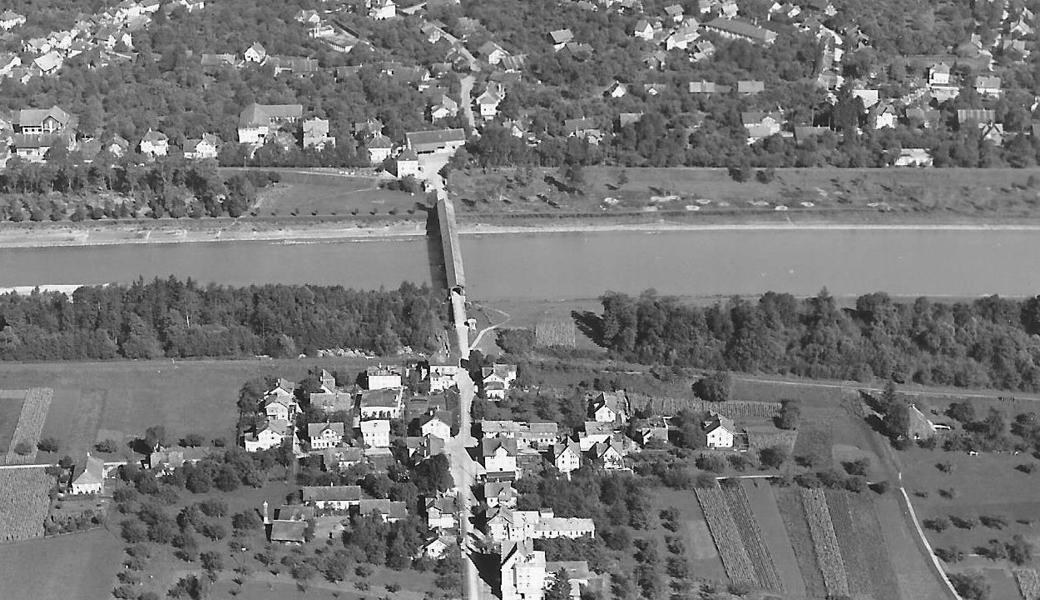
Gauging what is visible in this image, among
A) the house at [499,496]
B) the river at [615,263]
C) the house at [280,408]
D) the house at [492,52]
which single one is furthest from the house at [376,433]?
the house at [492,52]

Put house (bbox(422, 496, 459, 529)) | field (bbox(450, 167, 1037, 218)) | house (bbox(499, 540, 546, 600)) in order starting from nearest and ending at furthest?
house (bbox(499, 540, 546, 600)) < house (bbox(422, 496, 459, 529)) < field (bbox(450, 167, 1037, 218))

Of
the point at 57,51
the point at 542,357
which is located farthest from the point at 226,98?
the point at 542,357

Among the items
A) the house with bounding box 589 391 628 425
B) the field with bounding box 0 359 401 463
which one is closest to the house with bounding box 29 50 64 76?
the field with bounding box 0 359 401 463

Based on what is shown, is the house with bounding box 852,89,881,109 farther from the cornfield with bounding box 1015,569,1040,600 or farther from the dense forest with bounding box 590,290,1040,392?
the cornfield with bounding box 1015,569,1040,600

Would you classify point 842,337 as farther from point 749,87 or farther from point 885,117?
point 749,87

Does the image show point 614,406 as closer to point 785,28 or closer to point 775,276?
point 775,276

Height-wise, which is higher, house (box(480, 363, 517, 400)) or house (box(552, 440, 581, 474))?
house (box(480, 363, 517, 400))
